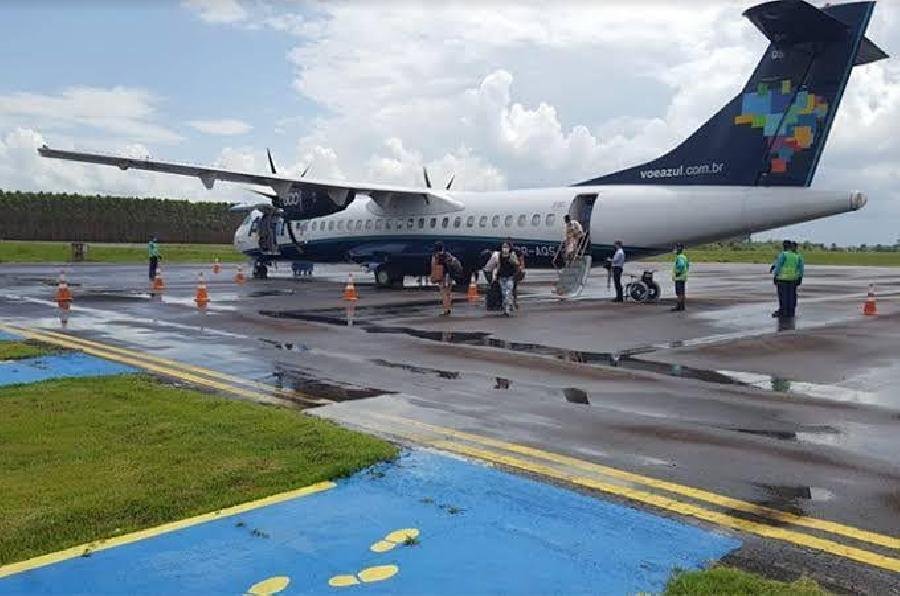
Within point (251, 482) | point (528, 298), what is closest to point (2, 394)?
point (251, 482)

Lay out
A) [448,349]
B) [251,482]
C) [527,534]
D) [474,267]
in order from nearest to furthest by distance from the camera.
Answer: [527,534]
[251,482]
[448,349]
[474,267]

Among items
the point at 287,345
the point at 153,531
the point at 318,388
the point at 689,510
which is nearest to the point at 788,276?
the point at 287,345

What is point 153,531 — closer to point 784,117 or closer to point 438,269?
point 438,269

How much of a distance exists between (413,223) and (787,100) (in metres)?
13.3

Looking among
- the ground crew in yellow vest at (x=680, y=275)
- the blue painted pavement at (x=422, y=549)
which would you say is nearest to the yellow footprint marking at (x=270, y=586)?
the blue painted pavement at (x=422, y=549)

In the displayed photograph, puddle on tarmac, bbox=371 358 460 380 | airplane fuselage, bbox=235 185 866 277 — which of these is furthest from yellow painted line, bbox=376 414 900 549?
airplane fuselage, bbox=235 185 866 277

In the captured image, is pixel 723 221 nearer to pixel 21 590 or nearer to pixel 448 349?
pixel 448 349

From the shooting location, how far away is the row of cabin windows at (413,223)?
23906 mm

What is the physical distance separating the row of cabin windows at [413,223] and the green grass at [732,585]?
64.4 ft

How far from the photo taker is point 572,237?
2227 cm

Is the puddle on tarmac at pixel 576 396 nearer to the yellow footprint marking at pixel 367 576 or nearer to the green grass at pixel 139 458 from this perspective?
the green grass at pixel 139 458

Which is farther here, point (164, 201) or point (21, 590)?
point (164, 201)

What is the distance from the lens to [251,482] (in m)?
5.67

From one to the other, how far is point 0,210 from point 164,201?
56.5 feet
